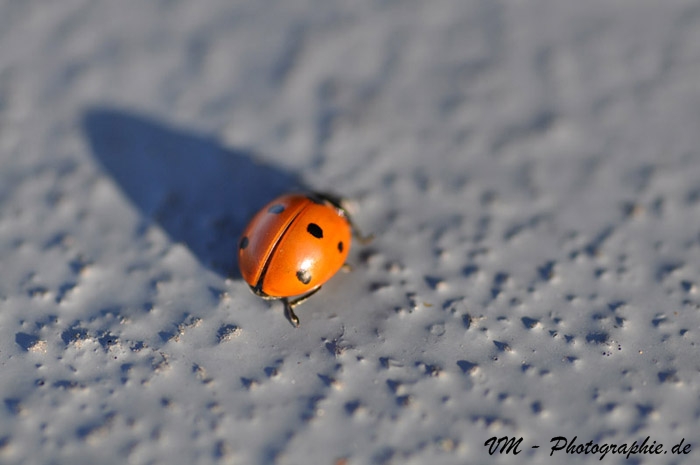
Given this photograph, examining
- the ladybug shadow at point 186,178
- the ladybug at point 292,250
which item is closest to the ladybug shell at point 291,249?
the ladybug at point 292,250

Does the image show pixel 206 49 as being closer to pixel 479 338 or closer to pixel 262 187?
pixel 262 187

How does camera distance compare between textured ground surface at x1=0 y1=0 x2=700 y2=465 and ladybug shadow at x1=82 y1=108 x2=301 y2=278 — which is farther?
ladybug shadow at x1=82 y1=108 x2=301 y2=278

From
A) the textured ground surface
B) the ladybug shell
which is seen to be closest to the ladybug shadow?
the textured ground surface

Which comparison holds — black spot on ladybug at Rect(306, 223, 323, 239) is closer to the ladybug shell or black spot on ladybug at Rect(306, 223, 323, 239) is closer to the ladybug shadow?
the ladybug shell

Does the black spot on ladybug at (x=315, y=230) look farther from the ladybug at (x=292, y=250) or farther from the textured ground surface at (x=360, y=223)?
the textured ground surface at (x=360, y=223)

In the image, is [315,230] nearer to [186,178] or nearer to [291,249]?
[291,249]

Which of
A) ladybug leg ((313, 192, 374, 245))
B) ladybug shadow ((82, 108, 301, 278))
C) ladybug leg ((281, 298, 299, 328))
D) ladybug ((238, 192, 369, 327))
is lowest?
ladybug leg ((281, 298, 299, 328))

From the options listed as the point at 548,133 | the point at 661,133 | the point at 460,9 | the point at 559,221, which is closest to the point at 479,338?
the point at 559,221
